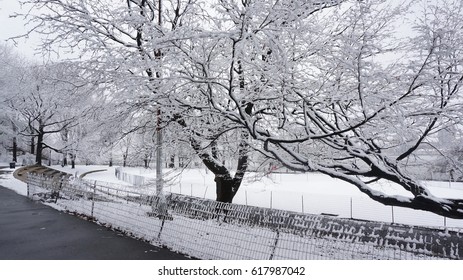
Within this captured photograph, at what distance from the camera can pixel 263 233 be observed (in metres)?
4.69

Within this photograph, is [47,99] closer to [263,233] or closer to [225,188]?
[225,188]

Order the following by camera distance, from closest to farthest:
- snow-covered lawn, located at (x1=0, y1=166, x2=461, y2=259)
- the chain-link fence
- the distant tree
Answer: the chain-link fence, snow-covered lawn, located at (x1=0, y1=166, x2=461, y2=259), the distant tree

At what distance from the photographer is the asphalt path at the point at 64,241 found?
5171mm

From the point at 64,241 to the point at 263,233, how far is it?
3986 millimetres

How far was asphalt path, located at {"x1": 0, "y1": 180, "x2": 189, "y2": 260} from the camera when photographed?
5171 millimetres

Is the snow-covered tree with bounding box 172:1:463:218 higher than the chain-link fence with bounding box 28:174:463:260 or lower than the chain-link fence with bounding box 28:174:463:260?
higher

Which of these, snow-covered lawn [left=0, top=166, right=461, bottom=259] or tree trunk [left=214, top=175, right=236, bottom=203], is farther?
tree trunk [left=214, top=175, right=236, bottom=203]

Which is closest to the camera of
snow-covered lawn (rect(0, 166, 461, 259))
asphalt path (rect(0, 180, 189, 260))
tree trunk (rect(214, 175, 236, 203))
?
snow-covered lawn (rect(0, 166, 461, 259))

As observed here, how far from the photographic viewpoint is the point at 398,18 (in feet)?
18.6

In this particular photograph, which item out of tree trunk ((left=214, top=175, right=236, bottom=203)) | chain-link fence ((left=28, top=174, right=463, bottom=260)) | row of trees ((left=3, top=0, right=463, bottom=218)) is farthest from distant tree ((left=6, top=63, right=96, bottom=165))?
tree trunk ((left=214, top=175, right=236, bottom=203))

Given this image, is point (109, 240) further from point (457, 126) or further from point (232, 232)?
point (457, 126)

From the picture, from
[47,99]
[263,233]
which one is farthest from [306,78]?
[47,99]

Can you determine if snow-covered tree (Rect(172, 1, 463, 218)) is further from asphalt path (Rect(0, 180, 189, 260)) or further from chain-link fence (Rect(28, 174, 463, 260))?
asphalt path (Rect(0, 180, 189, 260))

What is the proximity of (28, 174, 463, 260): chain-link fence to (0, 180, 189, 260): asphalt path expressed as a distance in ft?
1.14
